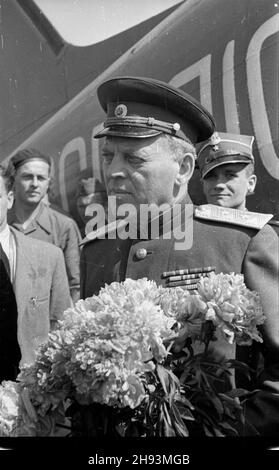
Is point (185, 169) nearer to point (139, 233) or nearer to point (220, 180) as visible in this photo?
point (139, 233)

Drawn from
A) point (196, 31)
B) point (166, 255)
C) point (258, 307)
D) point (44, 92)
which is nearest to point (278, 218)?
point (166, 255)

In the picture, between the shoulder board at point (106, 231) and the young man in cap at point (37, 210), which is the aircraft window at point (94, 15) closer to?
the young man in cap at point (37, 210)

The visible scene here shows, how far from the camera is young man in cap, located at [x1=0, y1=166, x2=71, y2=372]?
2.81 m

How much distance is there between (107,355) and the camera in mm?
1983

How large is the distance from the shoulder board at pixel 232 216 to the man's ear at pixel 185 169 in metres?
0.12

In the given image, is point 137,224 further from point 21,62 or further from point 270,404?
point 21,62

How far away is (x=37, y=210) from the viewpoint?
313 centimetres

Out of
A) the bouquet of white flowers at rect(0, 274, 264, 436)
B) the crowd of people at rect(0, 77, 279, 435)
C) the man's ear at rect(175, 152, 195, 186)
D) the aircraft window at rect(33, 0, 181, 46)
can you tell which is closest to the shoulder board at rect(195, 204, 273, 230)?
the crowd of people at rect(0, 77, 279, 435)

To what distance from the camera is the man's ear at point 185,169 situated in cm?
250

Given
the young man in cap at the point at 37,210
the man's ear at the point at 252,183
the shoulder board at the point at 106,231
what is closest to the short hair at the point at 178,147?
the shoulder board at the point at 106,231

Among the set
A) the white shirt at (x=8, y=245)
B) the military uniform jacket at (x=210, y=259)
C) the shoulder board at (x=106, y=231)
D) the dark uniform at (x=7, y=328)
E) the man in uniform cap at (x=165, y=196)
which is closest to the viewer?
the military uniform jacket at (x=210, y=259)

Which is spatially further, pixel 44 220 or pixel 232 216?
pixel 44 220

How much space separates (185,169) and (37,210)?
829mm

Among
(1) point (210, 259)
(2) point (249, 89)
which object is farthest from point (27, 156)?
(1) point (210, 259)
